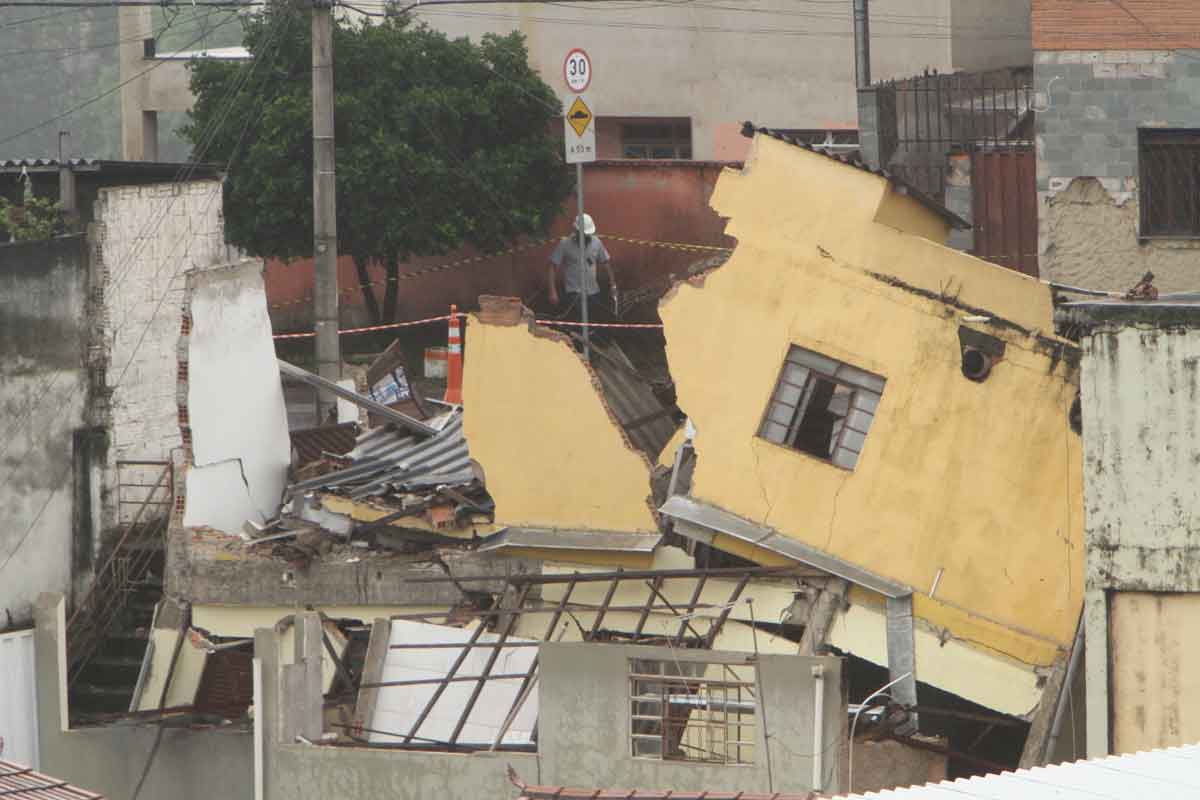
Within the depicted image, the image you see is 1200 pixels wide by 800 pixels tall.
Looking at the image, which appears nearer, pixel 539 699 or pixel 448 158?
pixel 539 699

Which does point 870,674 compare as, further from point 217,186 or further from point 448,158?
point 448,158

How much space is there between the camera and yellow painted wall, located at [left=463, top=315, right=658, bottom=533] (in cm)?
2177

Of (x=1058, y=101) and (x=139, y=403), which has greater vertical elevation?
(x=1058, y=101)

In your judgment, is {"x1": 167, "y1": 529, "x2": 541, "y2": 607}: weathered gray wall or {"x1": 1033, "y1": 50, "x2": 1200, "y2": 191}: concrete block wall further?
{"x1": 1033, "y1": 50, "x2": 1200, "y2": 191}: concrete block wall

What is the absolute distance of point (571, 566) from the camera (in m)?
22.1

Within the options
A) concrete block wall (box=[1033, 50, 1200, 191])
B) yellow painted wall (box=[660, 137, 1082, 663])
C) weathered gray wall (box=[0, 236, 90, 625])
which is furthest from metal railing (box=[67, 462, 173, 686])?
concrete block wall (box=[1033, 50, 1200, 191])

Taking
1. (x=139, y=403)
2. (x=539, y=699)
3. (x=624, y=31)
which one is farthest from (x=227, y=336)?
(x=624, y=31)

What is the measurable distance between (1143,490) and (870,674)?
4394 millimetres

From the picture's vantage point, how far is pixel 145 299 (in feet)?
84.5

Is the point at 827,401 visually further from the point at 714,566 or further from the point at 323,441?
the point at 323,441

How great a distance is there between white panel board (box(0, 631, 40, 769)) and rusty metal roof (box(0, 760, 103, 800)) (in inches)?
328

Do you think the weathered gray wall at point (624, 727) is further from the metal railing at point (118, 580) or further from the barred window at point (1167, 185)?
the barred window at point (1167, 185)

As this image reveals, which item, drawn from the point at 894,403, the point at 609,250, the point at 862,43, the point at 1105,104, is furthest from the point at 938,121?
the point at 894,403

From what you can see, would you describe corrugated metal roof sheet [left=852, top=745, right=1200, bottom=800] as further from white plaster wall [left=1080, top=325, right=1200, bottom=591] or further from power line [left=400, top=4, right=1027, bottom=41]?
power line [left=400, top=4, right=1027, bottom=41]
